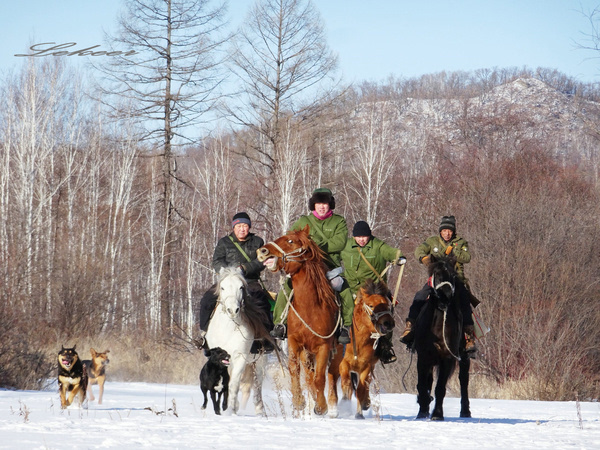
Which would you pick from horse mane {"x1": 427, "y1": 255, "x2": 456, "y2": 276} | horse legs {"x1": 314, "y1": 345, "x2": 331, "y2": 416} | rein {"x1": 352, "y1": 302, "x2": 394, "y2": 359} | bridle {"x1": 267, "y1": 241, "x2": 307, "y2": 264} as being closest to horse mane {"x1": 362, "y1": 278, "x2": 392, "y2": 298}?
rein {"x1": 352, "y1": 302, "x2": 394, "y2": 359}

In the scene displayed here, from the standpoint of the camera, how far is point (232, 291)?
33.6 feet

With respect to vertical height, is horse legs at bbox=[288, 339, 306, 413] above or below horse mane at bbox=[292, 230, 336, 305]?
below

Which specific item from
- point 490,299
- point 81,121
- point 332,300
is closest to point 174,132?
point 81,121

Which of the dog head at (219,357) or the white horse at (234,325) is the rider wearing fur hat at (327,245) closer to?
the white horse at (234,325)

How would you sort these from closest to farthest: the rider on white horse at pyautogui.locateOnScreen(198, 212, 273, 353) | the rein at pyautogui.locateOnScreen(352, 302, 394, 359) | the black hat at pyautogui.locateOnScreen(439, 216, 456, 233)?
the rein at pyautogui.locateOnScreen(352, 302, 394, 359) < the rider on white horse at pyautogui.locateOnScreen(198, 212, 273, 353) < the black hat at pyautogui.locateOnScreen(439, 216, 456, 233)

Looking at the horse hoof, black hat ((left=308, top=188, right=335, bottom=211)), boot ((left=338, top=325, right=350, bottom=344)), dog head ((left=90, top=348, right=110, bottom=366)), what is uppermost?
black hat ((left=308, top=188, right=335, bottom=211))

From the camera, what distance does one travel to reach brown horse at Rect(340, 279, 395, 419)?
1041 cm

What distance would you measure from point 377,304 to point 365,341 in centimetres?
50

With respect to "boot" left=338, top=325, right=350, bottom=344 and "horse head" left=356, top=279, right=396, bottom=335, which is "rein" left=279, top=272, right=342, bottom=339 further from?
"horse head" left=356, top=279, right=396, bottom=335

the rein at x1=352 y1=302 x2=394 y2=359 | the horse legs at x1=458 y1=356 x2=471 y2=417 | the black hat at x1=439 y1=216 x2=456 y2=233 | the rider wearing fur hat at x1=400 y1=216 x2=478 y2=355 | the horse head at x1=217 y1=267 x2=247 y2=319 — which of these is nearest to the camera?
the horse head at x1=217 y1=267 x2=247 y2=319

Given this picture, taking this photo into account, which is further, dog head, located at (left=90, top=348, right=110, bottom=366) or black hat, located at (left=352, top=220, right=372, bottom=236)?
dog head, located at (left=90, top=348, right=110, bottom=366)

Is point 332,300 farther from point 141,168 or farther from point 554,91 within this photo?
point 554,91

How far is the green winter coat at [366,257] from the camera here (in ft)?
36.5

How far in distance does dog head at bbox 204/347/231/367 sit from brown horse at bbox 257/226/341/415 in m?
0.83
